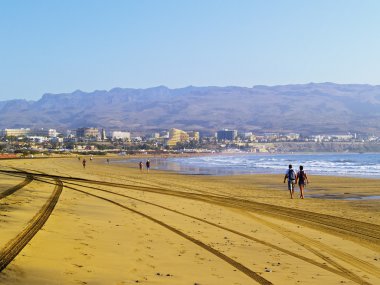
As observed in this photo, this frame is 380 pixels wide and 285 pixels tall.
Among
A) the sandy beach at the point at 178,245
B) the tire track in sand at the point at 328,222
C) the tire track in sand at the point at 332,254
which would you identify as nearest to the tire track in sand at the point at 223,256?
the sandy beach at the point at 178,245

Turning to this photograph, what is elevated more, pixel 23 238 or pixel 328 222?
pixel 23 238

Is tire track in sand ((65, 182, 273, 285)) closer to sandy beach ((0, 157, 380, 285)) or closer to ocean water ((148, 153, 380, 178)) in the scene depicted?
sandy beach ((0, 157, 380, 285))

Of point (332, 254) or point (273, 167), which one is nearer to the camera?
point (332, 254)

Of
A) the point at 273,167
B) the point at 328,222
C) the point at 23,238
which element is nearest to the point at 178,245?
the point at 23,238

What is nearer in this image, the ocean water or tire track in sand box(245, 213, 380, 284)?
tire track in sand box(245, 213, 380, 284)

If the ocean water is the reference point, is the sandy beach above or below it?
above

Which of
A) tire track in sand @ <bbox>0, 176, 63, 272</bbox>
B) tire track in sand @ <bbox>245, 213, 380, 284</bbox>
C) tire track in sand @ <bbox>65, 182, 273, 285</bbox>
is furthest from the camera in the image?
tire track in sand @ <bbox>245, 213, 380, 284</bbox>

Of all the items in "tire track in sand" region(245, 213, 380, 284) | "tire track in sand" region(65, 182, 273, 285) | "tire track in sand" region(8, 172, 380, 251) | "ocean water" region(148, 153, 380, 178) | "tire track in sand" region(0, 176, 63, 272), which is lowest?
"ocean water" region(148, 153, 380, 178)

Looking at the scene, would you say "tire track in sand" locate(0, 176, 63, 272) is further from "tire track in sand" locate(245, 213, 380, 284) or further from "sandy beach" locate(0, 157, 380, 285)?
"tire track in sand" locate(245, 213, 380, 284)

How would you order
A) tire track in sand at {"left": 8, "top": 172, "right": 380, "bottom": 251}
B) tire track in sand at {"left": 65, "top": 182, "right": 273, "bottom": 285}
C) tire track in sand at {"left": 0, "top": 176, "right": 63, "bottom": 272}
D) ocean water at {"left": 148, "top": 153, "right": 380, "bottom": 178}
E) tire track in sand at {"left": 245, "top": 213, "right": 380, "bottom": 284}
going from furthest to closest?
ocean water at {"left": 148, "top": 153, "right": 380, "bottom": 178}, tire track in sand at {"left": 8, "top": 172, "right": 380, "bottom": 251}, tire track in sand at {"left": 245, "top": 213, "right": 380, "bottom": 284}, tire track in sand at {"left": 65, "top": 182, "right": 273, "bottom": 285}, tire track in sand at {"left": 0, "top": 176, "right": 63, "bottom": 272}

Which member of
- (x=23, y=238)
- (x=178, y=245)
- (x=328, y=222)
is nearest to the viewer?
(x=23, y=238)

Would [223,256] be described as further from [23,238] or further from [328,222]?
[328,222]

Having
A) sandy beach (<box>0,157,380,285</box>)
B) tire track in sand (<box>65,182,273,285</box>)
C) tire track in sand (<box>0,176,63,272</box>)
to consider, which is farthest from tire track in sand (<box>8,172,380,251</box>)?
tire track in sand (<box>0,176,63,272</box>)

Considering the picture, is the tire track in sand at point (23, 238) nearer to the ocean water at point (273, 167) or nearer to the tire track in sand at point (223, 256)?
the tire track in sand at point (223, 256)
